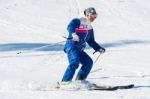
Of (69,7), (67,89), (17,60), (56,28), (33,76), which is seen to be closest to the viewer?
(67,89)

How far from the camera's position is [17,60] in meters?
15.4

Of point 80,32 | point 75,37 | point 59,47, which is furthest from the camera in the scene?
point 59,47

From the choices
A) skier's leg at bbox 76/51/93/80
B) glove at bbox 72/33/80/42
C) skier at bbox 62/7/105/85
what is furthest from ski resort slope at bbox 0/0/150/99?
glove at bbox 72/33/80/42

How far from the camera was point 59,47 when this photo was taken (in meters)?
18.0

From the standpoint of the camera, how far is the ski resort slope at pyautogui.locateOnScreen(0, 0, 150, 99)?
10961 mm

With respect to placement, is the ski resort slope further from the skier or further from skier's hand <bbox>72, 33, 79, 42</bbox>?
skier's hand <bbox>72, 33, 79, 42</bbox>

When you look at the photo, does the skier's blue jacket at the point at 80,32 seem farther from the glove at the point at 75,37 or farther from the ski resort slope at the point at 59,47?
the ski resort slope at the point at 59,47

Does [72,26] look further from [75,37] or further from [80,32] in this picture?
[80,32]

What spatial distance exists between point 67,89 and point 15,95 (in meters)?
1.29

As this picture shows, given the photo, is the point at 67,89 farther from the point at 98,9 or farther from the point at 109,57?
the point at 98,9

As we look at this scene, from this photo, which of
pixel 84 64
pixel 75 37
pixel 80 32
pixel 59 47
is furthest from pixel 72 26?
pixel 59 47

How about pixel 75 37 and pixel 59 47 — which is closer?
pixel 75 37

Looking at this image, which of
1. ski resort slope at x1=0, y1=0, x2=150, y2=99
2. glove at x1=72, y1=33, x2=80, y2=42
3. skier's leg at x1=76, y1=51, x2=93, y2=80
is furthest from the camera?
skier's leg at x1=76, y1=51, x2=93, y2=80

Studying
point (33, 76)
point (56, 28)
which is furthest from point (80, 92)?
point (56, 28)
